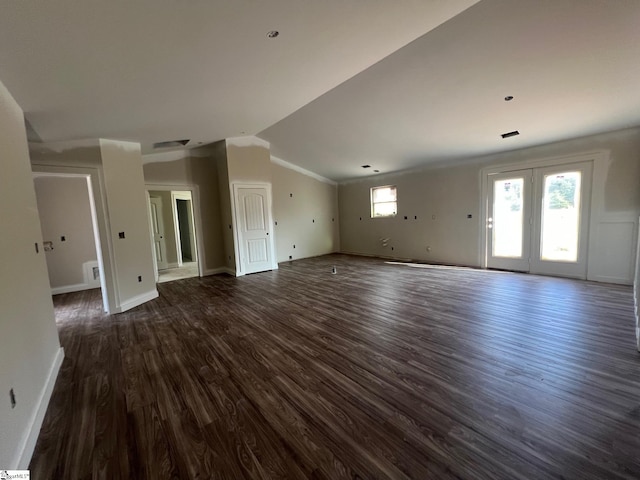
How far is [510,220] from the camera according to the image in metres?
5.50

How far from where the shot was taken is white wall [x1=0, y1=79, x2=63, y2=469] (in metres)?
1.50

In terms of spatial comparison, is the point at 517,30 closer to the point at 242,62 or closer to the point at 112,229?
the point at 242,62

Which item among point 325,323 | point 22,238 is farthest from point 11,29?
point 325,323

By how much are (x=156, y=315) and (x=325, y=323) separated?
2543 millimetres

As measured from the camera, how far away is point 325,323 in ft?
11.0

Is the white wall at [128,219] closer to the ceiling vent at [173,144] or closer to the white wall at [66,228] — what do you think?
the ceiling vent at [173,144]

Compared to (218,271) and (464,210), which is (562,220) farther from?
(218,271)

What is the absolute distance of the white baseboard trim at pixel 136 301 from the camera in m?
4.09

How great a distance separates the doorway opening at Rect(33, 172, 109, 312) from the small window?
22.5 ft

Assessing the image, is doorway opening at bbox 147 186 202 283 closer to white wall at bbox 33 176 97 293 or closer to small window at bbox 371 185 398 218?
white wall at bbox 33 176 97 293

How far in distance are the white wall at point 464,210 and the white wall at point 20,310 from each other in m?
7.03

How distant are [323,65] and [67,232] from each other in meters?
5.80

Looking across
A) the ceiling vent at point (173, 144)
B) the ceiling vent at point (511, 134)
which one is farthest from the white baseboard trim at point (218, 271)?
the ceiling vent at point (511, 134)

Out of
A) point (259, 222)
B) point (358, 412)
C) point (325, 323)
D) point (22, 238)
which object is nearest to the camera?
point (358, 412)
